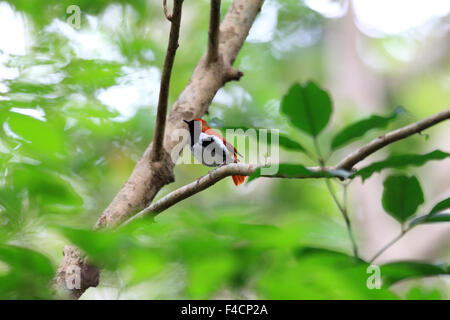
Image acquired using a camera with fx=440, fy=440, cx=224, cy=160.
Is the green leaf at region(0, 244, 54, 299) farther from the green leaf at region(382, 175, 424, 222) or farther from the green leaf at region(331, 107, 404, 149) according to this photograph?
the green leaf at region(382, 175, 424, 222)

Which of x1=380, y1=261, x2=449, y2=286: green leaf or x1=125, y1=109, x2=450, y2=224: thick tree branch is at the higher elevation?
x1=125, y1=109, x2=450, y2=224: thick tree branch

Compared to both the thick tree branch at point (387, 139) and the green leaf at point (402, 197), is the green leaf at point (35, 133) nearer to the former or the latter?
the thick tree branch at point (387, 139)

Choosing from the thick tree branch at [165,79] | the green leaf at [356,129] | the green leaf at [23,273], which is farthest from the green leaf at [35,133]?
the thick tree branch at [165,79]

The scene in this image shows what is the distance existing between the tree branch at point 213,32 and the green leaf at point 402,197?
1172mm

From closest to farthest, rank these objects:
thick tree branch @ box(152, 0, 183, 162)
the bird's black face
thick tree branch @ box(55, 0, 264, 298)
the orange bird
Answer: thick tree branch @ box(152, 0, 183, 162) < thick tree branch @ box(55, 0, 264, 298) < the bird's black face < the orange bird

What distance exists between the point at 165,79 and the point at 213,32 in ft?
1.65

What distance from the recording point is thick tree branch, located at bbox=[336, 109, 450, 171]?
3.62 ft

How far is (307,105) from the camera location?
3.53ft

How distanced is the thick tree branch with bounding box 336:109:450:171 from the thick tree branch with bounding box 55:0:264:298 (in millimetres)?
1009

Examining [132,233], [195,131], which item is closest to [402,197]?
[132,233]

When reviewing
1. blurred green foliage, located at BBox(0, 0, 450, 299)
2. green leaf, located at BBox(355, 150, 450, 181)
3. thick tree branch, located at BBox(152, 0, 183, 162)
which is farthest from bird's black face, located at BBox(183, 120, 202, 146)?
green leaf, located at BBox(355, 150, 450, 181)

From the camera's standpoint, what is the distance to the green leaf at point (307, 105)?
3.53 ft

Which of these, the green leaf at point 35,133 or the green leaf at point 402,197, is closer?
the green leaf at point 35,133
